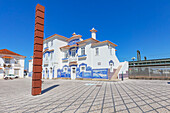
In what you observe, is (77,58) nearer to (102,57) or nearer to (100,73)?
(102,57)

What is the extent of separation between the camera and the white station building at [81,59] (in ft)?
63.0

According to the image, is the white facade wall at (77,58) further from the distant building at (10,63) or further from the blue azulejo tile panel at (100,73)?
the distant building at (10,63)

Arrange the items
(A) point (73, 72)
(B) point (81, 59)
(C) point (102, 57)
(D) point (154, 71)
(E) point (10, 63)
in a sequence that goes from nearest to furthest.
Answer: (C) point (102, 57) < (D) point (154, 71) < (B) point (81, 59) < (A) point (73, 72) < (E) point (10, 63)

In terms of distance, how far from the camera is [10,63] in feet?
96.1

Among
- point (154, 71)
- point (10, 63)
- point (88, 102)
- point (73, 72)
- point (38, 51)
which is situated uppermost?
point (38, 51)

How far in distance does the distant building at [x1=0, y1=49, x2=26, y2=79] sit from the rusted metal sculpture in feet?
89.1

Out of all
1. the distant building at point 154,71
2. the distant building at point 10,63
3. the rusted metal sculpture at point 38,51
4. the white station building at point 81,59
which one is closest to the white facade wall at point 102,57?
the white station building at point 81,59

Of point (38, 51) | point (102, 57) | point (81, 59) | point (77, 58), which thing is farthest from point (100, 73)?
point (38, 51)

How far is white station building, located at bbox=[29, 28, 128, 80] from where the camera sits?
1920 centimetres

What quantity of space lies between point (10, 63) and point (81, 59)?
21424mm

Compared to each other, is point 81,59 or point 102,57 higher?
point 102,57

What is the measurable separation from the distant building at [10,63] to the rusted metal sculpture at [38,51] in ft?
89.1

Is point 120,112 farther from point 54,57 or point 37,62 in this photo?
point 54,57

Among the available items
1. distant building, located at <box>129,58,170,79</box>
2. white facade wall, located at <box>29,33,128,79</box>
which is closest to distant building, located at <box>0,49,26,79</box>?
white facade wall, located at <box>29,33,128,79</box>
